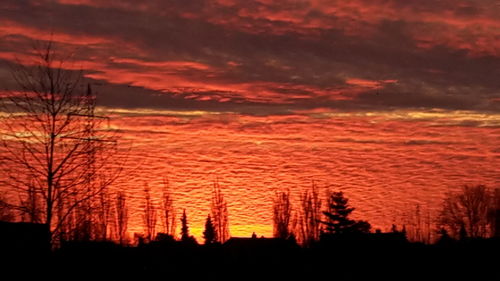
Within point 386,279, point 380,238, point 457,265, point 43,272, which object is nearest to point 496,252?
point 457,265

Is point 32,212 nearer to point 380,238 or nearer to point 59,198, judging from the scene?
point 59,198

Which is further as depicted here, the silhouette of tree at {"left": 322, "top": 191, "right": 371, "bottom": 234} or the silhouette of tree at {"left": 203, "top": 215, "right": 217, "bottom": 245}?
the silhouette of tree at {"left": 203, "top": 215, "right": 217, "bottom": 245}

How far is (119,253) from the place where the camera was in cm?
3619

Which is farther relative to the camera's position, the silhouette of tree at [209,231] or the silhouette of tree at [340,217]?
the silhouette of tree at [209,231]

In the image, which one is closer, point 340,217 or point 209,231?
point 340,217

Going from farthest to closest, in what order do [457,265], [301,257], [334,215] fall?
1. [334,215]
2. [301,257]
3. [457,265]

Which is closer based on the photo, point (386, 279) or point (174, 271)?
point (386, 279)

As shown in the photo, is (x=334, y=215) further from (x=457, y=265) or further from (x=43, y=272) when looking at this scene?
(x=43, y=272)

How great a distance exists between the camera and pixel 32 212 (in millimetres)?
14914

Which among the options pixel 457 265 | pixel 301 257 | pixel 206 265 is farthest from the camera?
pixel 301 257

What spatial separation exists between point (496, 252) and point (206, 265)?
73.8 feet

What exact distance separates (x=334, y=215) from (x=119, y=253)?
130 feet

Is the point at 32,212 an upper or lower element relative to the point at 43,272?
upper

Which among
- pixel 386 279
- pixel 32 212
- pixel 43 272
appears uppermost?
pixel 32 212
